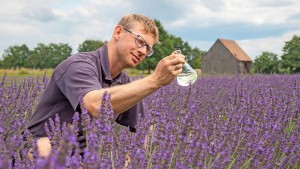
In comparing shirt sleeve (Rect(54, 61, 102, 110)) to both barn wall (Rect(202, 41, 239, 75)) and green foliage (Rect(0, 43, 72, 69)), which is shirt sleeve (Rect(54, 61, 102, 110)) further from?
green foliage (Rect(0, 43, 72, 69))

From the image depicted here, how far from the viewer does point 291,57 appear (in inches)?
1407

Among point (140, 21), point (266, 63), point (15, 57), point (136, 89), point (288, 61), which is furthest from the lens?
point (15, 57)

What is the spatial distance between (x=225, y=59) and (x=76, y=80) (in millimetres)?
45308

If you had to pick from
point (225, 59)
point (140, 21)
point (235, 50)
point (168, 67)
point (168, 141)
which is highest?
point (235, 50)

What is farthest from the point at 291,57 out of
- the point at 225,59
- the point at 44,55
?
the point at 44,55

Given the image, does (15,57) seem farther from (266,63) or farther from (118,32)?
(118,32)

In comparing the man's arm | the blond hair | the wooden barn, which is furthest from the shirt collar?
the wooden barn

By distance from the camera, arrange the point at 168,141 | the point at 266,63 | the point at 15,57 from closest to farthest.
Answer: the point at 168,141 → the point at 266,63 → the point at 15,57

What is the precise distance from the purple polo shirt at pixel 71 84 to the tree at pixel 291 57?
108 feet

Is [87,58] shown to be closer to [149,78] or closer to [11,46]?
[149,78]

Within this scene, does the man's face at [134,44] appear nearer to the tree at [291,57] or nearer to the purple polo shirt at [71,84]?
the purple polo shirt at [71,84]

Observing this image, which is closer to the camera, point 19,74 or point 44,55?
point 19,74

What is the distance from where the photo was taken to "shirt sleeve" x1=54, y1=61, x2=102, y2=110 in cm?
218

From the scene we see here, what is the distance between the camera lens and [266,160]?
234 cm
